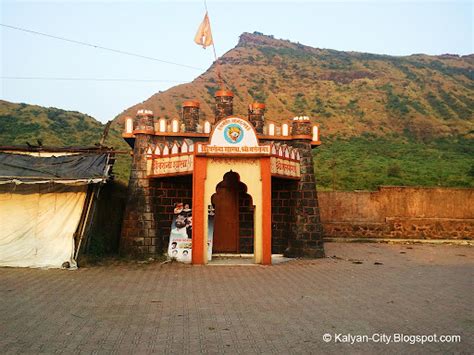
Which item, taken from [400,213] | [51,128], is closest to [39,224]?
[400,213]

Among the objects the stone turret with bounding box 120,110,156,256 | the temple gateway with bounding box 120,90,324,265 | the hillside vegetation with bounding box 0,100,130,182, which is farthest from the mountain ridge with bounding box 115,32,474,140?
the stone turret with bounding box 120,110,156,256

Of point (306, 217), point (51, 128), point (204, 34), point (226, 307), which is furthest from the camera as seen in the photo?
point (51, 128)

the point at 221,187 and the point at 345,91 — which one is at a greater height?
the point at 345,91

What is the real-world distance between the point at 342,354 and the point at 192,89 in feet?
188

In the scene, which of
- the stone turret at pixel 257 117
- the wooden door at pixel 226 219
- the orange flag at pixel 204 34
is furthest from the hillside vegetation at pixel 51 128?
the stone turret at pixel 257 117

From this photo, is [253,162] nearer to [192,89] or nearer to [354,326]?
Result: [354,326]

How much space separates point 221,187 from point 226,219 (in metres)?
1.05

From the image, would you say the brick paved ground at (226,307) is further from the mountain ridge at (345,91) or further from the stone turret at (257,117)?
the mountain ridge at (345,91)

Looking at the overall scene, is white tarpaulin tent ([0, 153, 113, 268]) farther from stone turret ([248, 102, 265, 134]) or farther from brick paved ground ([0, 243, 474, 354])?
stone turret ([248, 102, 265, 134])

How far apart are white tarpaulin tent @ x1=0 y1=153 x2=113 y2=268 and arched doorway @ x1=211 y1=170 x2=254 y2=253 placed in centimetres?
423

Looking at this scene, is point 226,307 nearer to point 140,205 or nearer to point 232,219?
point 140,205

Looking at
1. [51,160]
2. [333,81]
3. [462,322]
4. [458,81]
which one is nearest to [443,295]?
[462,322]

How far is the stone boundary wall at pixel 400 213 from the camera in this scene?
20.7 meters

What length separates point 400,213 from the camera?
20797 mm
